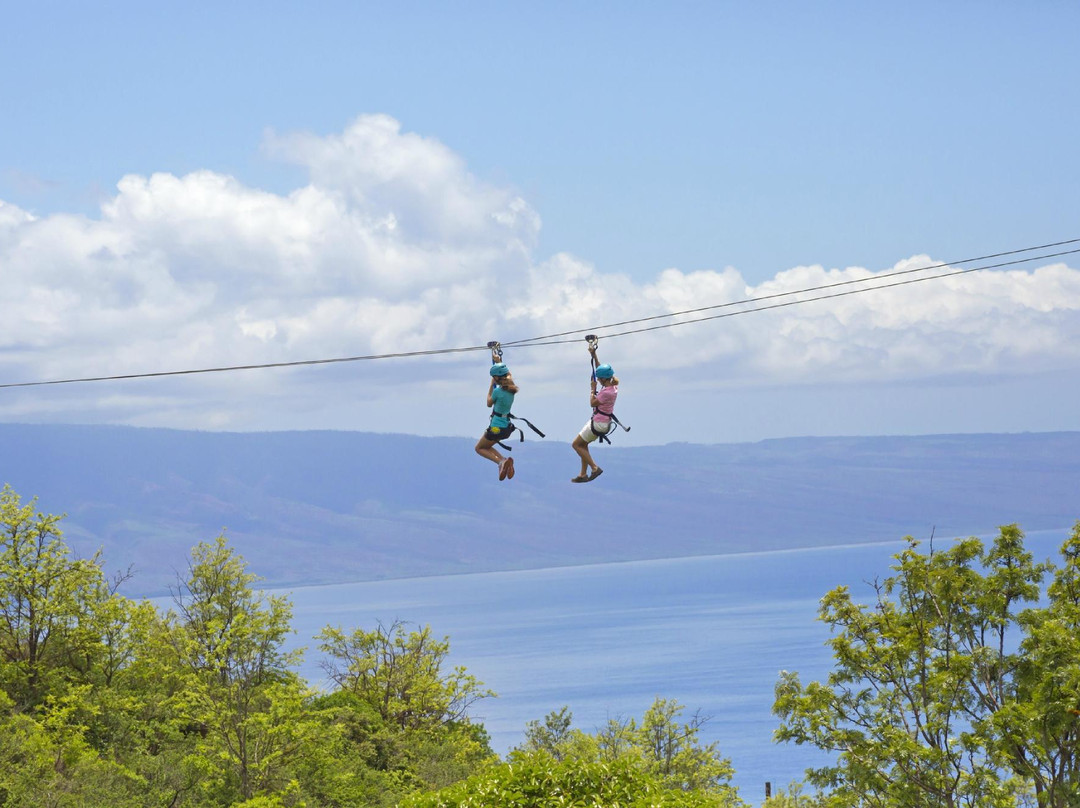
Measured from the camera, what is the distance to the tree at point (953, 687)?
18.8 metres

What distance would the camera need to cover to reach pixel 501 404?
16.1 metres

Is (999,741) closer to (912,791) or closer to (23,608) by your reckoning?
(912,791)

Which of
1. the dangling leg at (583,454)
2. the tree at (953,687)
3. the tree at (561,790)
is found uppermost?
the dangling leg at (583,454)

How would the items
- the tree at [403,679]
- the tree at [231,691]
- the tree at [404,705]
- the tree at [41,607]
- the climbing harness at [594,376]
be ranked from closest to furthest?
the climbing harness at [594,376] < the tree at [231,691] < the tree at [41,607] < the tree at [404,705] < the tree at [403,679]

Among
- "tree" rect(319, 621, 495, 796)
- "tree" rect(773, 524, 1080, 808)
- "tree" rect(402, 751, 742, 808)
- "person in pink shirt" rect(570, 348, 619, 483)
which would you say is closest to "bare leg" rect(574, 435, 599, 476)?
"person in pink shirt" rect(570, 348, 619, 483)

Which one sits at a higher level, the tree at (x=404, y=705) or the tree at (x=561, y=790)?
the tree at (x=404, y=705)

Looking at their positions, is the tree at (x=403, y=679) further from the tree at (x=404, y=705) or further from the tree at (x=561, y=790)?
the tree at (x=561, y=790)

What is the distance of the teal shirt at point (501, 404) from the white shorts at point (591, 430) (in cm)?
103

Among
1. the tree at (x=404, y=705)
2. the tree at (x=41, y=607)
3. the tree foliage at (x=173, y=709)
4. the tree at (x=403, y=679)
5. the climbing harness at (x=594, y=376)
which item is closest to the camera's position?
the climbing harness at (x=594, y=376)

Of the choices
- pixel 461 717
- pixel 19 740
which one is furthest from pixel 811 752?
pixel 19 740

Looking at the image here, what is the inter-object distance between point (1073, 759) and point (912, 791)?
2.65 m

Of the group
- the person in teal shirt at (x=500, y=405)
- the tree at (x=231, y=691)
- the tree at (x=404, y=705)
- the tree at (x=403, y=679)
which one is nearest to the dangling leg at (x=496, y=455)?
the person in teal shirt at (x=500, y=405)

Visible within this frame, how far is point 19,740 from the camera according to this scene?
113 feet

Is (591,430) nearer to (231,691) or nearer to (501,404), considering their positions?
(501,404)
